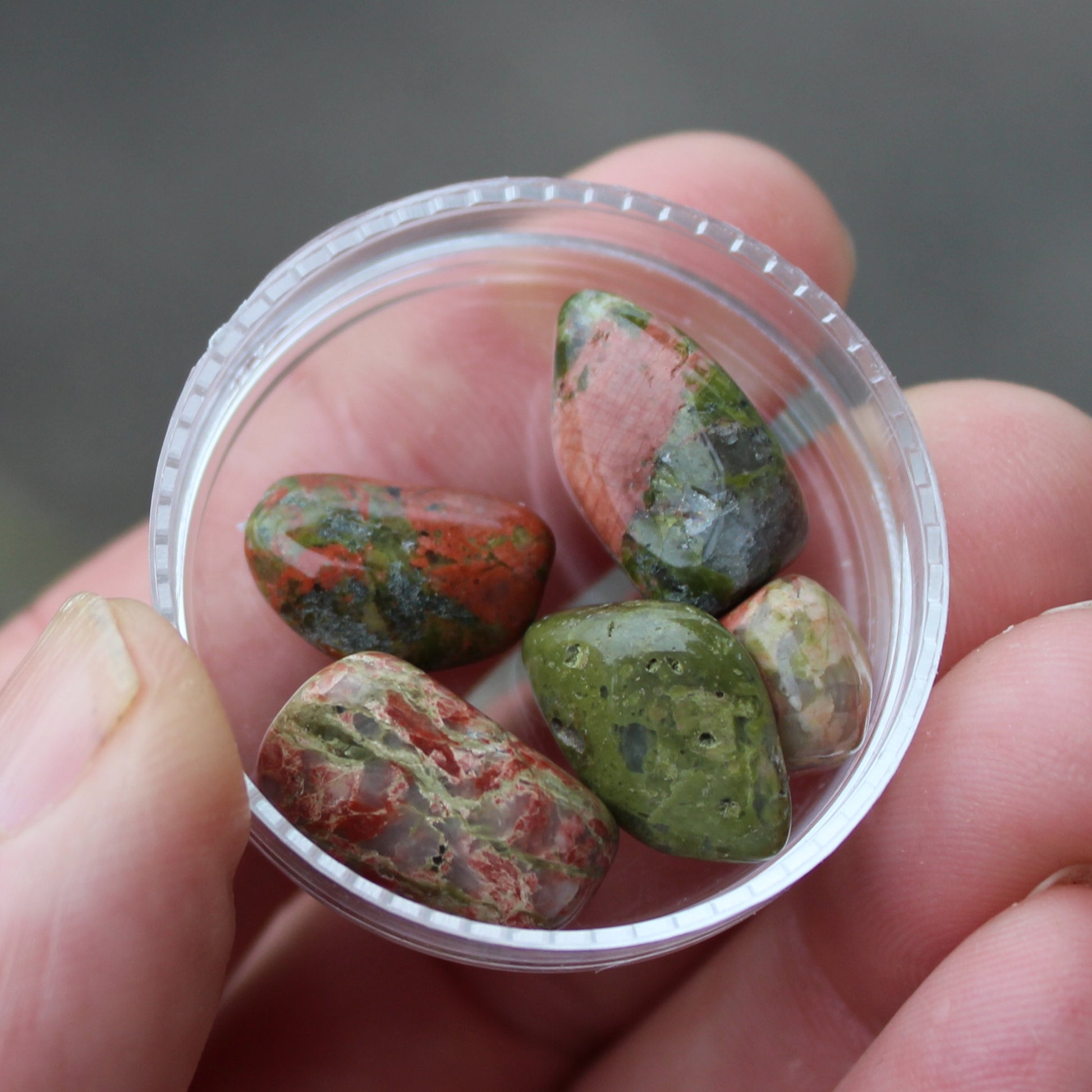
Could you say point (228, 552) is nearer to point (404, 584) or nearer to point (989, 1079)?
point (404, 584)

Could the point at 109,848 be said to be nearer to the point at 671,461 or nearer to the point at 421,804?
the point at 421,804

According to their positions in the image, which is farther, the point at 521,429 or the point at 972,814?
the point at 521,429

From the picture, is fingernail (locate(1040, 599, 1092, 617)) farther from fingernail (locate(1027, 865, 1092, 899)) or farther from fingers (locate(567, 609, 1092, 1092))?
fingernail (locate(1027, 865, 1092, 899))

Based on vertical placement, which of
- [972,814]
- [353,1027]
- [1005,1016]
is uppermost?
[972,814]

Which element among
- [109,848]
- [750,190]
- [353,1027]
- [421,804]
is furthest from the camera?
[750,190]

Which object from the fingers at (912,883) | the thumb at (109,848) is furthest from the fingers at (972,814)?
the thumb at (109,848)

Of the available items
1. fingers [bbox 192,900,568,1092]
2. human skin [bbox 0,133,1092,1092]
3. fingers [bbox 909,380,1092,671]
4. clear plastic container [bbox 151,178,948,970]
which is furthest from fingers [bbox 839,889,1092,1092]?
fingers [bbox 192,900,568,1092]

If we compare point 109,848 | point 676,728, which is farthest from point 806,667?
point 109,848
